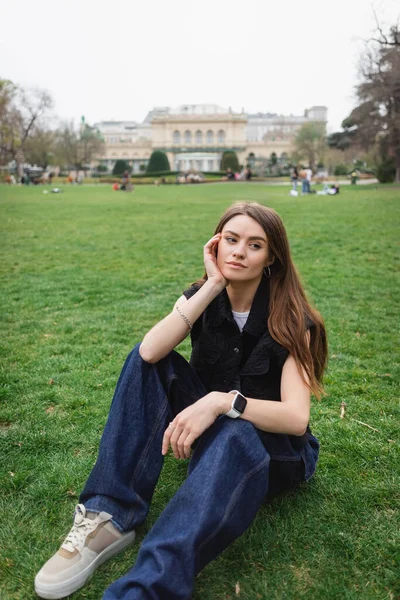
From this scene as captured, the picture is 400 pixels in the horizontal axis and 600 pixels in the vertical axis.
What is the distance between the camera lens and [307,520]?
2.35 m

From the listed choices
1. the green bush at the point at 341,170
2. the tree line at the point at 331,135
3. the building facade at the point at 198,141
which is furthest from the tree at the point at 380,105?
the building facade at the point at 198,141

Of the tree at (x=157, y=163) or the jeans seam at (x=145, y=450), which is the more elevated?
the tree at (x=157, y=163)

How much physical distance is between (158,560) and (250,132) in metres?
124

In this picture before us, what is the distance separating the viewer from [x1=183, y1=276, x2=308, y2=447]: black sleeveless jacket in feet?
7.49

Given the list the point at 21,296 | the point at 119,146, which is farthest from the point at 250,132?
the point at 21,296

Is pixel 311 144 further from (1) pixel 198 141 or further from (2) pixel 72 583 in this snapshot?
(2) pixel 72 583

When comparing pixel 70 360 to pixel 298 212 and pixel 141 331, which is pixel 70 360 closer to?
pixel 141 331

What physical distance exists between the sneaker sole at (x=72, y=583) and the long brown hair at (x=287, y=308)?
107cm

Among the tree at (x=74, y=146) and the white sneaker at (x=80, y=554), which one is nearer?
the white sneaker at (x=80, y=554)

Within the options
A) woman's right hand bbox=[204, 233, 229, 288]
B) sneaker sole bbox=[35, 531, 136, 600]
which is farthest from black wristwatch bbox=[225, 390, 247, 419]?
sneaker sole bbox=[35, 531, 136, 600]

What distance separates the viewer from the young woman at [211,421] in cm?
179

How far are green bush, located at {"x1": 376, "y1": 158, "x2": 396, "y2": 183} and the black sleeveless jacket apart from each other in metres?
35.1

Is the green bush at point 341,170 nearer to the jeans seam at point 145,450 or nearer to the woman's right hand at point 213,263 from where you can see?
the woman's right hand at point 213,263

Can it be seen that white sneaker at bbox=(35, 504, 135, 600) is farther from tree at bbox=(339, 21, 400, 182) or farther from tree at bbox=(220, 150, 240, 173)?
tree at bbox=(220, 150, 240, 173)
